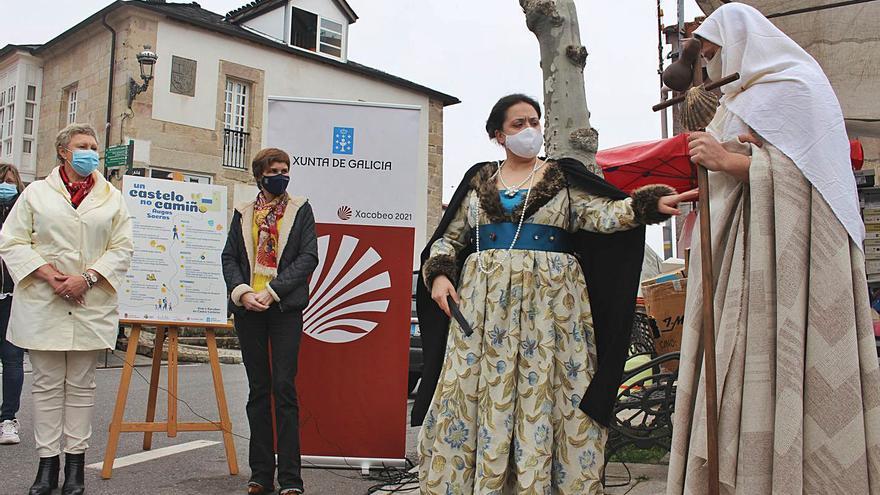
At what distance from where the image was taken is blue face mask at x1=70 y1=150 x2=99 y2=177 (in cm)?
455

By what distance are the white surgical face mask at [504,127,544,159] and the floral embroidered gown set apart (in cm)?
17

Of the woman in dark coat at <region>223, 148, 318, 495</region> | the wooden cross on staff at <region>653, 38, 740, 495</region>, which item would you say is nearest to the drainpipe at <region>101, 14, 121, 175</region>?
the woman in dark coat at <region>223, 148, 318, 495</region>

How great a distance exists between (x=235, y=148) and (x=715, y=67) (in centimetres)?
2025

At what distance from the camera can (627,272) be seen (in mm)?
3426

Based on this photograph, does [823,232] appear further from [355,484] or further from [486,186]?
[355,484]

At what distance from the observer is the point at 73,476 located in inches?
171

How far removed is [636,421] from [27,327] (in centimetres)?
364

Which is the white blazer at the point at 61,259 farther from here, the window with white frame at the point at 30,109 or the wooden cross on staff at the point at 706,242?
the window with white frame at the point at 30,109

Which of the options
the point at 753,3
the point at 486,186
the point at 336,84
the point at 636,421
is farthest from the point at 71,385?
the point at 336,84

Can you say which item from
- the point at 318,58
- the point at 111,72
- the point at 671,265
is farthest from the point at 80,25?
the point at 671,265

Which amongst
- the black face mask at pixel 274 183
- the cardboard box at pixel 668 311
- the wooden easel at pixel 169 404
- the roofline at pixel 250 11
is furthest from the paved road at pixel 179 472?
the roofline at pixel 250 11

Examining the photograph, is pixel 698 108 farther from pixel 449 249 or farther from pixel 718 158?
pixel 449 249

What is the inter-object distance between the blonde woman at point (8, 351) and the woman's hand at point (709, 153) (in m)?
5.00

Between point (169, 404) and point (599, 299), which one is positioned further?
point (169, 404)
